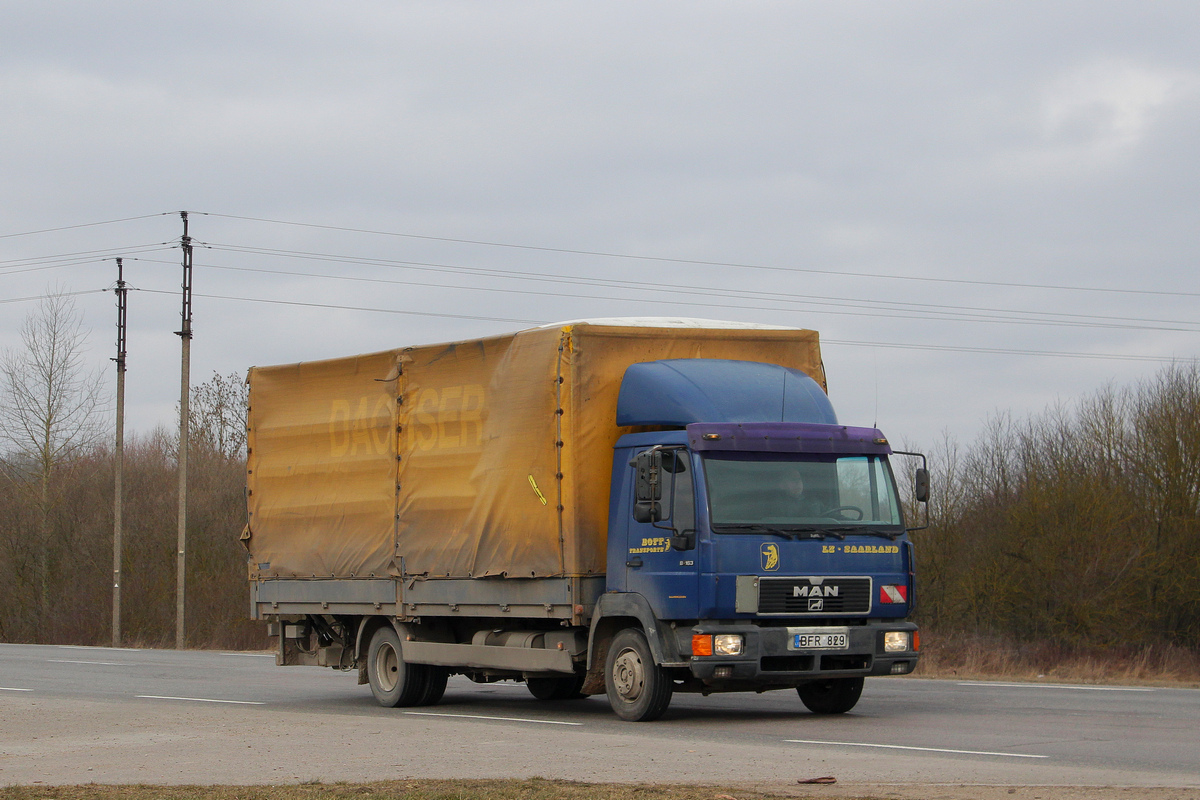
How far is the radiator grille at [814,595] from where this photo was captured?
12.5 meters

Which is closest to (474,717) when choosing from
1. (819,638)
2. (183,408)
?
(819,638)

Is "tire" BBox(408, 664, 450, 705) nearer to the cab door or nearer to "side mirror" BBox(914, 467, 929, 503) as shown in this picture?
the cab door

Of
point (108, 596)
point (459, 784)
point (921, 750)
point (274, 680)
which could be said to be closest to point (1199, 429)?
point (274, 680)

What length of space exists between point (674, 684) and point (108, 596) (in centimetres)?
3576

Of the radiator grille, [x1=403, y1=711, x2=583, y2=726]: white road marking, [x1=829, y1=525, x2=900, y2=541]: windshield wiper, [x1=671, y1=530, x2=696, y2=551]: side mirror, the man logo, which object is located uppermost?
[x1=829, y1=525, x2=900, y2=541]: windshield wiper

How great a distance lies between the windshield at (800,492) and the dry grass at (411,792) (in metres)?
4.05

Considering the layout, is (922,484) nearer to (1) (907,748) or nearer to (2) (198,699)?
(1) (907,748)

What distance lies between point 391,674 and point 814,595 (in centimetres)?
551

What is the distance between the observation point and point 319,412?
54.7ft

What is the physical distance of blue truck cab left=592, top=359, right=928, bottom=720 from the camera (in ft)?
40.6

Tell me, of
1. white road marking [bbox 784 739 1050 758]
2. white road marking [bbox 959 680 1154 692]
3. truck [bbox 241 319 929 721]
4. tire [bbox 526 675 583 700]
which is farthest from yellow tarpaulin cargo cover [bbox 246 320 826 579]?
white road marking [bbox 959 680 1154 692]

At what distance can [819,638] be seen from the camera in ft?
41.3

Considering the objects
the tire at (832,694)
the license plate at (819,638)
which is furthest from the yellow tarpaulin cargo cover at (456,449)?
the tire at (832,694)

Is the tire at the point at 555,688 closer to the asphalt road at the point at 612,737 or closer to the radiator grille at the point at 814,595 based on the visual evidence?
the asphalt road at the point at 612,737
